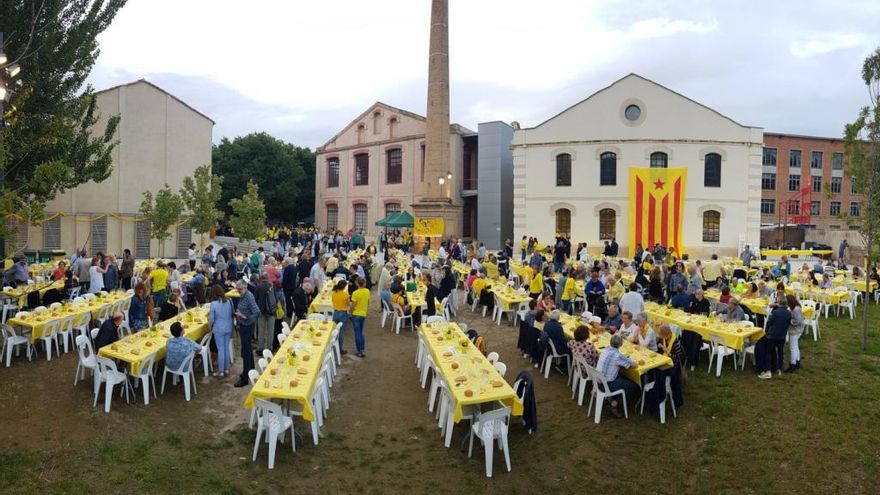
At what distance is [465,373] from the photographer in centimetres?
817

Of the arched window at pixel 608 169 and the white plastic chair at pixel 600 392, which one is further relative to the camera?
the arched window at pixel 608 169

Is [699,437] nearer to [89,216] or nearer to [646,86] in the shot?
[646,86]

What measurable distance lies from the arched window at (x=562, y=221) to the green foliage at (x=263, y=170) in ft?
92.5

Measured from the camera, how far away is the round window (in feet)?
100

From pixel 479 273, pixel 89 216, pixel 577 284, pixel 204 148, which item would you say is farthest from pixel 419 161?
pixel 577 284

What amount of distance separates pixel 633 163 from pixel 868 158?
19866 millimetres

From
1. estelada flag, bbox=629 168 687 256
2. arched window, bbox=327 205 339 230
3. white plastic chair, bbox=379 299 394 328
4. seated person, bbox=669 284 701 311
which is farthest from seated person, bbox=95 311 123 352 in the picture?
arched window, bbox=327 205 339 230

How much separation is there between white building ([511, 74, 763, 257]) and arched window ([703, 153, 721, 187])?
55mm

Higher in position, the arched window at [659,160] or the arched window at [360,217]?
the arched window at [659,160]

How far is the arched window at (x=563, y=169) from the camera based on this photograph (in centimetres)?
3178

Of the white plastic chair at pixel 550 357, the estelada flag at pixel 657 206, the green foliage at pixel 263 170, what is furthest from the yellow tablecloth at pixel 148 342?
the green foliage at pixel 263 170

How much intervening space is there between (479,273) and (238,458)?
11.5 metres

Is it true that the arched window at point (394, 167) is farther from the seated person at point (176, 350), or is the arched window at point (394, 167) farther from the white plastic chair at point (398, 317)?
the seated person at point (176, 350)

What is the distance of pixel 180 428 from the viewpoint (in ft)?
27.3
